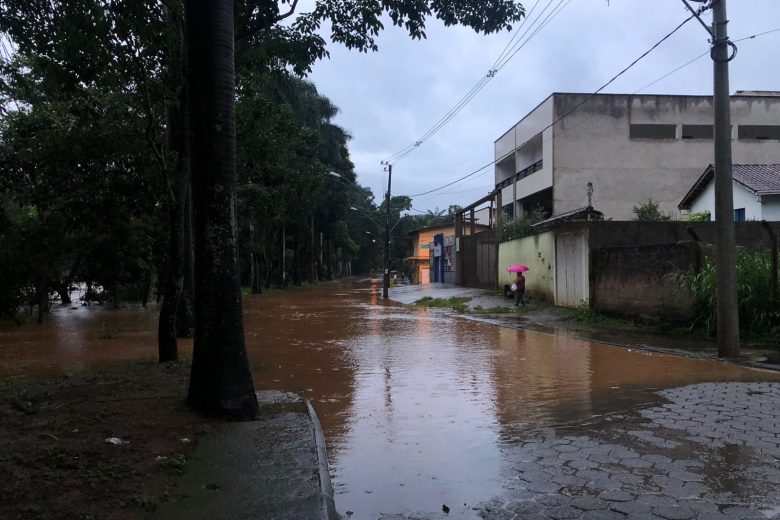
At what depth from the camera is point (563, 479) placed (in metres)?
4.38

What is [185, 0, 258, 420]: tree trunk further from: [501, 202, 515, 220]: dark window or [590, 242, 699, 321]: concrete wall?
[501, 202, 515, 220]: dark window

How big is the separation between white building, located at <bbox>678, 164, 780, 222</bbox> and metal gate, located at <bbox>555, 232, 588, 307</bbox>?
7143 mm

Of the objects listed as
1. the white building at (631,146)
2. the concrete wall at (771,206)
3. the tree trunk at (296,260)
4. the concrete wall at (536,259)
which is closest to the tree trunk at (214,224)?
the concrete wall at (536,259)

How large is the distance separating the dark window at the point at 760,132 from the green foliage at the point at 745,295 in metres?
24.5

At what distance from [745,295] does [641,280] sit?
9.70 feet

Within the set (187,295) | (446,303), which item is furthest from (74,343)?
(446,303)

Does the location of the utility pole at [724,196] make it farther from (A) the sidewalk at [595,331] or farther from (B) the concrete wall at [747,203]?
(B) the concrete wall at [747,203]

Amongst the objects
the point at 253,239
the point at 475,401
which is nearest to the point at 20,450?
the point at 475,401

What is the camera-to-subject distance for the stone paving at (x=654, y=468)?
12.6 ft

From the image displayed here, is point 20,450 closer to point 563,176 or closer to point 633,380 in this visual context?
point 633,380

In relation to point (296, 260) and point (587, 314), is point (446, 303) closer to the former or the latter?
point (587, 314)

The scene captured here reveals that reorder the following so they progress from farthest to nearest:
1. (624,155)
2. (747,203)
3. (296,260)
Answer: (296,260) → (624,155) → (747,203)

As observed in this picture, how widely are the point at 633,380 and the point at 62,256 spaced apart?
1771cm

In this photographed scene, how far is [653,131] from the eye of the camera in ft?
107
